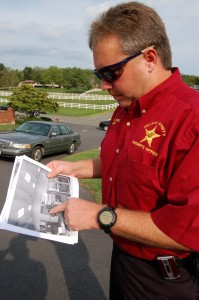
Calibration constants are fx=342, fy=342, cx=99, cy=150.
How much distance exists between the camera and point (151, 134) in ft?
5.90

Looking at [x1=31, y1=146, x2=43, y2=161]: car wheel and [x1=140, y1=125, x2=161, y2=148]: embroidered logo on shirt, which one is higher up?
[x1=140, y1=125, x2=161, y2=148]: embroidered logo on shirt

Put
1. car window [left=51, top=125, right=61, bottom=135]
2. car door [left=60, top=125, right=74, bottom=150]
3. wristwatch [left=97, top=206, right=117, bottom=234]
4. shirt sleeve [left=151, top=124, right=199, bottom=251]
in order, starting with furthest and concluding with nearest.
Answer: car door [left=60, top=125, right=74, bottom=150]
car window [left=51, top=125, right=61, bottom=135]
wristwatch [left=97, top=206, right=117, bottom=234]
shirt sleeve [left=151, top=124, right=199, bottom=251]

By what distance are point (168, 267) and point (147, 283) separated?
0.68 ft

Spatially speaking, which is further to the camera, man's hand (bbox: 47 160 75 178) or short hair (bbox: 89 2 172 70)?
man's hand (bbox: 47 160 75 178)

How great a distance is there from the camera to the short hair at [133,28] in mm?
1757

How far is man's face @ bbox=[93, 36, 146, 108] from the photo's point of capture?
5.97 ft

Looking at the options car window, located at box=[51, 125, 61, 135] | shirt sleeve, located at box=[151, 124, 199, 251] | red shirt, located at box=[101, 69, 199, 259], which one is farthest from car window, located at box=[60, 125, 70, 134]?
shirt sleeve, located at box=[151, 124, 199, 251]

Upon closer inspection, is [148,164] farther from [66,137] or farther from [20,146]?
[66,137]

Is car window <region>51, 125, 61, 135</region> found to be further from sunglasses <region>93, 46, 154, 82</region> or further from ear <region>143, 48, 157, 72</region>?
ear <region>143, 48, 157, 72</region>

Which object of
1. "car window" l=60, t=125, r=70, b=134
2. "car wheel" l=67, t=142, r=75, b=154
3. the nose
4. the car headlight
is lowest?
"car wheel" l=67, t=142, r=75, b=154

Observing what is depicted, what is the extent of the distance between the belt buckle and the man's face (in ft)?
2.94

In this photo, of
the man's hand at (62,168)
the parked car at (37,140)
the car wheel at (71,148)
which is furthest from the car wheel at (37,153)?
the man's hand at (62,168)

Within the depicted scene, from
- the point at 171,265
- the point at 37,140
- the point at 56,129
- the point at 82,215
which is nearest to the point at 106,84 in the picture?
the point at 82,215

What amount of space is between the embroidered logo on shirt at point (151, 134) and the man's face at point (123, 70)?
0.22m
